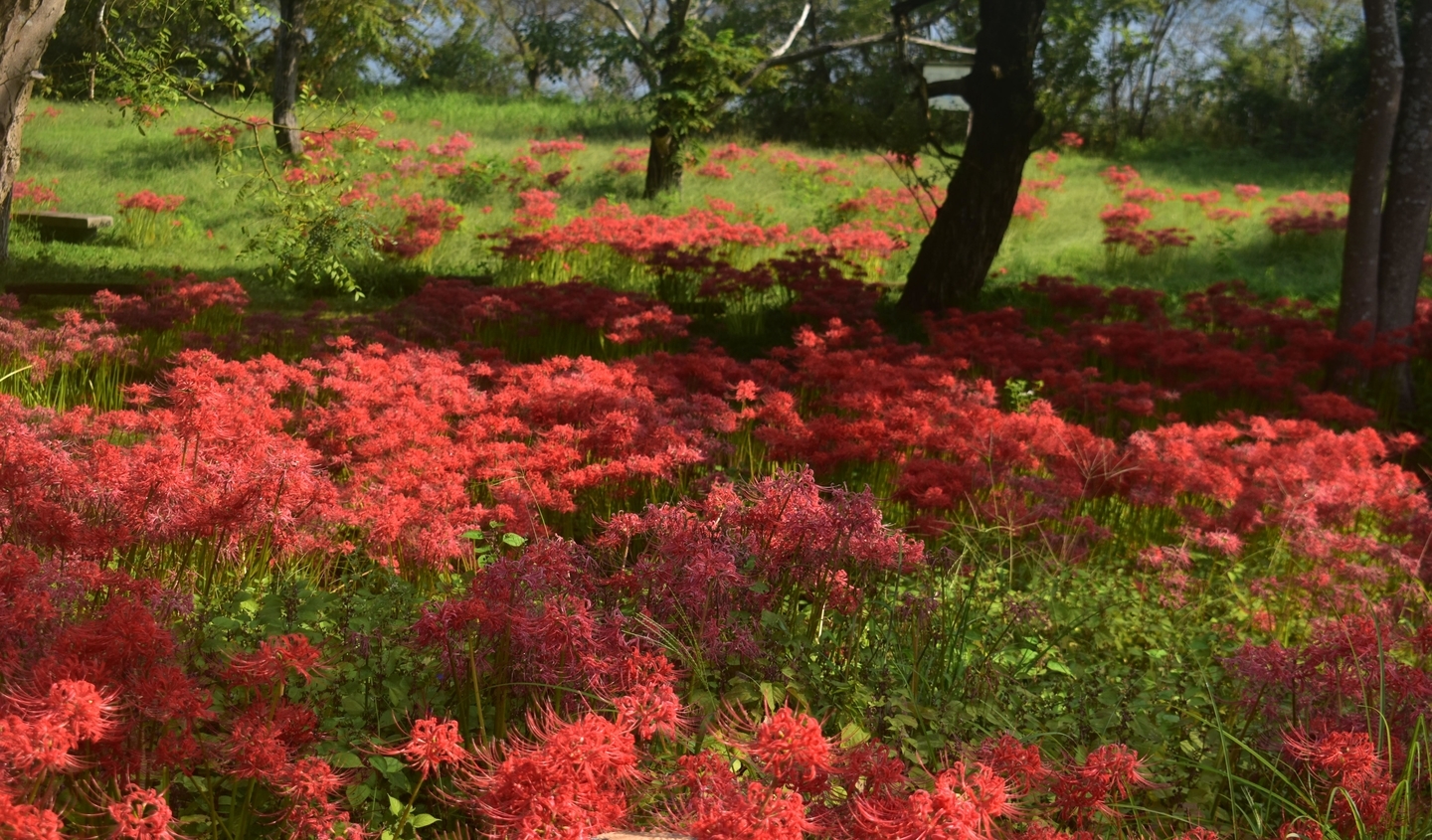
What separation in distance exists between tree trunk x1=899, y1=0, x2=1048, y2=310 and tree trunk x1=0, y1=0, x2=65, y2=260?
6.94m

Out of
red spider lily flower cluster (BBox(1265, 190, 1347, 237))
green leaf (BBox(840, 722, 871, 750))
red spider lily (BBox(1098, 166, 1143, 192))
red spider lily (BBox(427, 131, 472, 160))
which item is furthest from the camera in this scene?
red spider lily (BBox(1098, 166, 1143, 192))

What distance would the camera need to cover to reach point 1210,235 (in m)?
16.3

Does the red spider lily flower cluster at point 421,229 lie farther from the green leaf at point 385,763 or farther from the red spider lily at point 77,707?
the red spider lily at point 77,707

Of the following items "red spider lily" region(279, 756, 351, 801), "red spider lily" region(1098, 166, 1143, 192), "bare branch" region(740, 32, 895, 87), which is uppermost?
"bare branch" region(740, 32, 895, 87)

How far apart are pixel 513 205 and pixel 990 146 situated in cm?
752

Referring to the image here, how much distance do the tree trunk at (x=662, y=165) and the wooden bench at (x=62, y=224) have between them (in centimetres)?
694

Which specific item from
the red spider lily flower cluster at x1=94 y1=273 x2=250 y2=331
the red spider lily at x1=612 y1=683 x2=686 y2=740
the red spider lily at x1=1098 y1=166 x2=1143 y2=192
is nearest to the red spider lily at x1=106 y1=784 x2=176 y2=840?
the red spider lily at x1=612 y1=683 x2=686 y2=740

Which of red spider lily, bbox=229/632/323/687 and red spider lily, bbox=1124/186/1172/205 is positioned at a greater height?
red spider lily, bbox=1124/186/1172/205

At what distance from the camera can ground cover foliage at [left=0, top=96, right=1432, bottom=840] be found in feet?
6.45

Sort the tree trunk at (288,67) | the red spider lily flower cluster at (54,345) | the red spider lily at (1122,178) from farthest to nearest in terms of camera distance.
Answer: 1. the red spider lily at (1122,178)
2. the tree trunk at (288,67)
3. the red spider lily flower cluster at (54,345)

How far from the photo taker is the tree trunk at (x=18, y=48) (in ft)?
21.4

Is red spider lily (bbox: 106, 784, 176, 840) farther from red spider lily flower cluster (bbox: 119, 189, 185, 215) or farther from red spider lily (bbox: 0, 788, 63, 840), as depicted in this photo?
red spider lily flower cluster (bbox: 119, 189, 185, 215)

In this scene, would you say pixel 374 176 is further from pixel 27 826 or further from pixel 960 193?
pixel 27 826

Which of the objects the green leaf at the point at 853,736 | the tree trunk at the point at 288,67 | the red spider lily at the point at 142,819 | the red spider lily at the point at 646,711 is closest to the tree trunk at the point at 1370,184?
the green leaf at the point at 853,736
